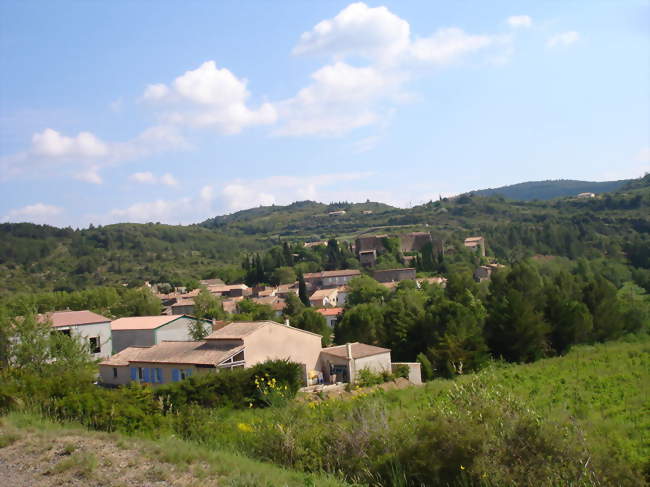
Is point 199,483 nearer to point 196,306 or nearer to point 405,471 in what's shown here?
point 405,471

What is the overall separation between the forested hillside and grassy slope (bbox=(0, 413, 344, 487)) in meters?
65.3

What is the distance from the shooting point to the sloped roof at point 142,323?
37.8 metres

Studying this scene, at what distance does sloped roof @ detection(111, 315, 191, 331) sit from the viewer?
Result: 3778 cm

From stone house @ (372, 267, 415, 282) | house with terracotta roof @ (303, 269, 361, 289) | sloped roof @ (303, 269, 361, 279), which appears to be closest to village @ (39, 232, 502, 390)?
stone house @ (372, 267, 415, 282)

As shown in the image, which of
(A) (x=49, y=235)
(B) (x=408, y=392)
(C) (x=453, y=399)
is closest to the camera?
(C) (x=453, y=399)

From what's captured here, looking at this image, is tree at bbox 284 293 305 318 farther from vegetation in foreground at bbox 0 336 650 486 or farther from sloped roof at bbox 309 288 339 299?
vegetation in foreground at bbox 0 336 650 486

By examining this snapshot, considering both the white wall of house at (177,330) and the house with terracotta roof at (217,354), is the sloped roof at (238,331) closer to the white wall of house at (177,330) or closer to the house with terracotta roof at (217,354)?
the house with terracotta roof at (217,354)

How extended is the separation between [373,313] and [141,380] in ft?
56.9

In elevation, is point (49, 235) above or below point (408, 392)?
above

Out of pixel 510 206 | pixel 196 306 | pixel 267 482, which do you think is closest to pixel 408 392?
pixel 267 482

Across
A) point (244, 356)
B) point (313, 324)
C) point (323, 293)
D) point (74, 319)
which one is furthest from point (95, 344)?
point (323, 293)

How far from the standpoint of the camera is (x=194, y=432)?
9.60m

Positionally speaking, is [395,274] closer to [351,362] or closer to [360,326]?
[360,326]

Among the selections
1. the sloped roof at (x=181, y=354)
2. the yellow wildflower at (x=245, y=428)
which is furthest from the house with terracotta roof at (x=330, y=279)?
the yellow wildflower at (x=245, y=428)
